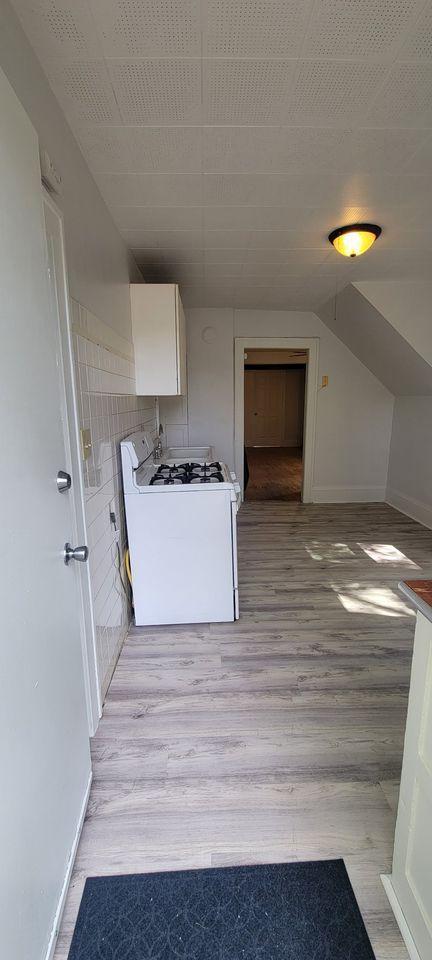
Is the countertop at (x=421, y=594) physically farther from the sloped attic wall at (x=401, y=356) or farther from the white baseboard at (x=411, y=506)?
the white baseboard at (x=411, y=506)

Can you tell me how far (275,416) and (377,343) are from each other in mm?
6645

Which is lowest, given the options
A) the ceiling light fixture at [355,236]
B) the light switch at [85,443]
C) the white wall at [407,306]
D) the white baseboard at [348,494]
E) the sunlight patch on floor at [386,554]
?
the sunlight patch on floor at [386,554]

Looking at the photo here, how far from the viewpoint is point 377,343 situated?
13.0ft

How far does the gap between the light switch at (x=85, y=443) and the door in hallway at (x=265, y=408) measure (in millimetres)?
9007

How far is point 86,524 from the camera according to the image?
61.8 inches

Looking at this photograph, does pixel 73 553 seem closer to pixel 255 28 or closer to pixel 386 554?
pixel 255 28

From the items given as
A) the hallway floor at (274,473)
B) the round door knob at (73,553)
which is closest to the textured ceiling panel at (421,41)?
the round door knob at (73,553)

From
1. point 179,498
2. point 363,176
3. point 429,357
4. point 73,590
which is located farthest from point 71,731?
point 429,357

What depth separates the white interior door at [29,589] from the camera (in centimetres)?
78

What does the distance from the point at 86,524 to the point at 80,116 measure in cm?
152

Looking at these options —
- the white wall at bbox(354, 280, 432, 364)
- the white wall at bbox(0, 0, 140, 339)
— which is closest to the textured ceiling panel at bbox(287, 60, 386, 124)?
the white wall at bbox(0, 0, 140, 339)

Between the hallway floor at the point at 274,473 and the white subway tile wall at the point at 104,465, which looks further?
the hallway floor at the point at 274,473

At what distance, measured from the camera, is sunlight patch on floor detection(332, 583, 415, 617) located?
99.0 inches

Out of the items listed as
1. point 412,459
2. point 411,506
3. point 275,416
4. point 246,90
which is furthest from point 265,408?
point 246,90
